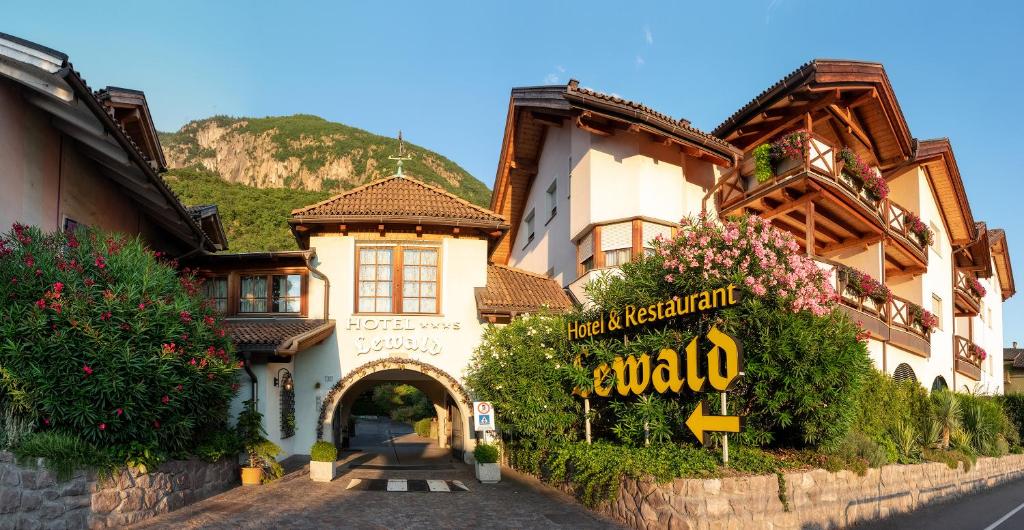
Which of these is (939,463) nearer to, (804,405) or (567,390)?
(804,405)

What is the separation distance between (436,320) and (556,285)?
152 inches

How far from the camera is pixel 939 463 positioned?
16031mm

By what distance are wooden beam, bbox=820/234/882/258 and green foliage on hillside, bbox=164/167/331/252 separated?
3648cm

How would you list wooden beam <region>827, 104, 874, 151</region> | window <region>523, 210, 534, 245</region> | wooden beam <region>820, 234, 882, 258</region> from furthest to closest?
window <region>523, 210, 534, 245</region>
wooden beam <region>820, 234, 882, 258</region>
wooden beam <region>827, 104, 874, 151</region>

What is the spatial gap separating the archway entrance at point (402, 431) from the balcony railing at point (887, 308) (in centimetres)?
1029

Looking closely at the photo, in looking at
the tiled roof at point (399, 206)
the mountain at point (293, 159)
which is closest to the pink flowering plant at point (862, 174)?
the tiled roof at point (399, 206)

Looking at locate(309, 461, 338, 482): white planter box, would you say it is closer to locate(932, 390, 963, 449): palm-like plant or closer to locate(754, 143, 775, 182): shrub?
locate(754, 143, 775, 182): shrub

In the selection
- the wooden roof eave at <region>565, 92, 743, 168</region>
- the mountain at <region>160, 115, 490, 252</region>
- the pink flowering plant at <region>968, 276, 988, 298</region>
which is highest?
the mountain at <region>160, 115, 490, 252</region>

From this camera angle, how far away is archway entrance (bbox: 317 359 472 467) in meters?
16.8

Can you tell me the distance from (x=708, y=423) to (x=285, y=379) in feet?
32.3

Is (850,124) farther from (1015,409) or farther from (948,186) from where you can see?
(1015,409)

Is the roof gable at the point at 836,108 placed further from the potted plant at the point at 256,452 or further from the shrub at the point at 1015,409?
the potted plant at the point at 256,452

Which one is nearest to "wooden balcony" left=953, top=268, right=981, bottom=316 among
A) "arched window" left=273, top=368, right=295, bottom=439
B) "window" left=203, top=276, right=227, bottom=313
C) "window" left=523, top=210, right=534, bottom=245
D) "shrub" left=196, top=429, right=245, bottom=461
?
"window" left=523, top=210, right=534, bottom=245

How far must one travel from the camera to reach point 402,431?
3297 centimetres
